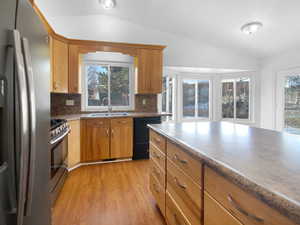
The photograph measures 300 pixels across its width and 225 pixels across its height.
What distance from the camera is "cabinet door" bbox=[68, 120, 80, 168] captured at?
3.04 metres

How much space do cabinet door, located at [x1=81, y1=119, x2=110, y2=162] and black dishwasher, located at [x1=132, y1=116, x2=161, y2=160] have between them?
55 centimetres

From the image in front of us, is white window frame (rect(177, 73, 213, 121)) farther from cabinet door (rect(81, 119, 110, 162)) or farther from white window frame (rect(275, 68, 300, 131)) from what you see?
cabinet door (rect(81, 119, 110, 162))

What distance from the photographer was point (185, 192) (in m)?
1.24

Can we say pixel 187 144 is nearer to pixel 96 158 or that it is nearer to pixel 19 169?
pixel 19 169

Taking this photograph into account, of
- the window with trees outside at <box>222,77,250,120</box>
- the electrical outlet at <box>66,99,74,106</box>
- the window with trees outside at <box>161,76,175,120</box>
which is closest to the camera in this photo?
the electrical outlet at <box>66,99,74,106</box>

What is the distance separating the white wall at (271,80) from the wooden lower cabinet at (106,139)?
343 centimetres

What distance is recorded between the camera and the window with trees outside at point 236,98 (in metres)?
5.00

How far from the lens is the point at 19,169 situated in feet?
2.39

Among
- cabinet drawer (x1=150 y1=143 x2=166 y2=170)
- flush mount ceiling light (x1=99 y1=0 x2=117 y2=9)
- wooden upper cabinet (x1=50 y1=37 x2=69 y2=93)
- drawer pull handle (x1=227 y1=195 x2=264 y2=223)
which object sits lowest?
cabinet drawer (x1=150 y1=143 x2=166 y2=170)

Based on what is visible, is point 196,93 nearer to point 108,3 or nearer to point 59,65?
point 108,3

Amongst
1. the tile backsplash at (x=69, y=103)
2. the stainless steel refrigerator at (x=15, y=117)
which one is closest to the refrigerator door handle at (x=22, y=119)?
Result: the stainless steel refrigerator at (x=15, y=117)

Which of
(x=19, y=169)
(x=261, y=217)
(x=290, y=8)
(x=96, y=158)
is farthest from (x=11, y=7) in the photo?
(x=290, y=8)

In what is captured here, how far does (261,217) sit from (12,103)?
101 centimetres

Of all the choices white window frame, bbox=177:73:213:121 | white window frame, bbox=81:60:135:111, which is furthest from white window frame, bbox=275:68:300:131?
white window frame, bbox=81:60:135:111
